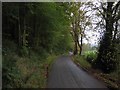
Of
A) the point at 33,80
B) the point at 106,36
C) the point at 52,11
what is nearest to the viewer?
the point at 33,80


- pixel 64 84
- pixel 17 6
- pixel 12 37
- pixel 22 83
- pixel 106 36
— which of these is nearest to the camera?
pixel 22 83

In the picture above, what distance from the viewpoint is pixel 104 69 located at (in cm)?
2480

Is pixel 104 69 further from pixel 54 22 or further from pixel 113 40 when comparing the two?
pixel 54 22

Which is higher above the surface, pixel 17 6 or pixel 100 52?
pixel 17 6

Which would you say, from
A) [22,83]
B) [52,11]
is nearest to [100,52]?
[52,11]

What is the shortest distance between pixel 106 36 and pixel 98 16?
12.2 ft

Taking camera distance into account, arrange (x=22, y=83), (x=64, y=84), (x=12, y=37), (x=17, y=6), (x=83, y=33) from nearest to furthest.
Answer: (x=22, y=83), (x=64, y=84), (x=17, y=6), (x=12, y=37), (x=83, y=33)

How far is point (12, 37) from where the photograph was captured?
26.6 meters

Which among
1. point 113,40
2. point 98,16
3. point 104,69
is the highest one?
point 98,16

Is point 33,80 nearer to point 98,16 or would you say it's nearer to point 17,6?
point 17,6

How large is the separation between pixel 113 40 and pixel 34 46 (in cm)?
1151

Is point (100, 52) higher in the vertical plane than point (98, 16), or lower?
lower

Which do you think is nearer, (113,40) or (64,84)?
(64,84)

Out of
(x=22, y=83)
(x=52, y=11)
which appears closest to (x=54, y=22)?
(x=52, y=11)
